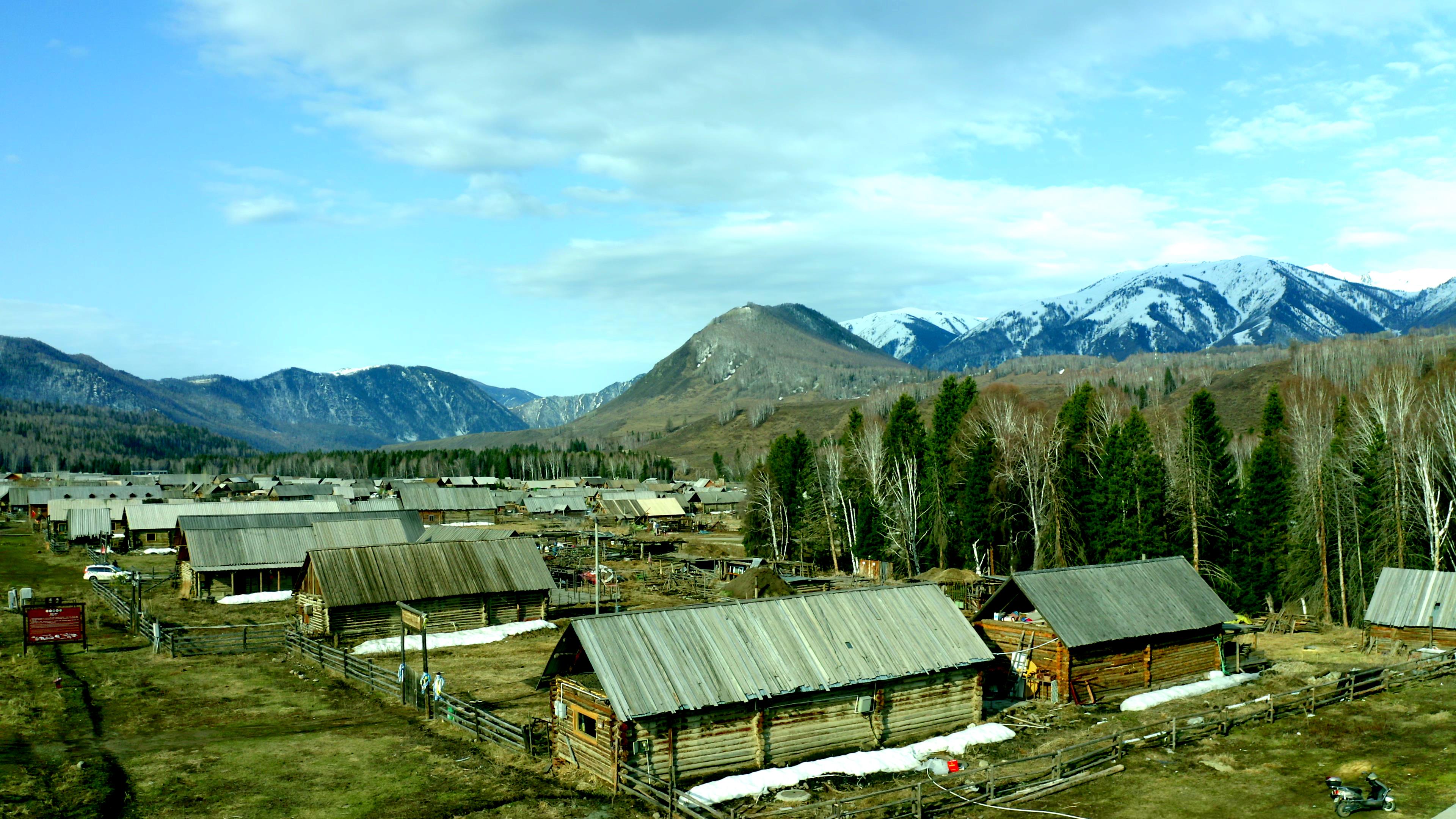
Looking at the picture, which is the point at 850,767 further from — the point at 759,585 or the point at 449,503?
the point at 449,503

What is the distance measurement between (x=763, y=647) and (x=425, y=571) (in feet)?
96.5

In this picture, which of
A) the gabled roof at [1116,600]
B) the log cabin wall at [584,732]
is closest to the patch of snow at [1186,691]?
the gabled roof at [1116,600]

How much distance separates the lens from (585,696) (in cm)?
2697

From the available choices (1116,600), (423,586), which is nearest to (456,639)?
(423,586)

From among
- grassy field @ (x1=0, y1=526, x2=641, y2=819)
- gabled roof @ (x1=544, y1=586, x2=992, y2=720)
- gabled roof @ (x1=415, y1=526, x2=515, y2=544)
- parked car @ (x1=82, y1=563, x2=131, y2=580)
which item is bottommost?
grassy field @ (x1=0, y1=526, x2=641, y2=819)

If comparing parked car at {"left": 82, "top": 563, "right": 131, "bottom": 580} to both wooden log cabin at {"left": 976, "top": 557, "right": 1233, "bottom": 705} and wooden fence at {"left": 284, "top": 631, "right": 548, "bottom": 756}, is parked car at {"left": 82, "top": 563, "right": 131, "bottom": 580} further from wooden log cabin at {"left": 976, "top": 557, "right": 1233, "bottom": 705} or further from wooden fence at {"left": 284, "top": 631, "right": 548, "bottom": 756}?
wooden log cabin at {"left": 976, "top": 557, "right": 1233, "bottom": 705}

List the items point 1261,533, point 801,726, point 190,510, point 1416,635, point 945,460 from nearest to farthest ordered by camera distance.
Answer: point 801,726, point 1416,635, point 1261,533, point 945,460, point 190,510

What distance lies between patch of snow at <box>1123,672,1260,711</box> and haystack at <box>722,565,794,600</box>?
21.7 metres

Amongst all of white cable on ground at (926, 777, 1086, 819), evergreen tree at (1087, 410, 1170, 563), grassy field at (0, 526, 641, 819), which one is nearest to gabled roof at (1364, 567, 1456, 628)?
evergreen tree at (1087, 410, 1170, 563)

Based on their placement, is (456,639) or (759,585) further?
(759,585)

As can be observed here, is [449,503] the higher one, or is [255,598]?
[449,503]

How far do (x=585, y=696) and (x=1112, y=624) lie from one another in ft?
71.2

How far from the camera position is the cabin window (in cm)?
2688

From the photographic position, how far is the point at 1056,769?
85.3 feet
